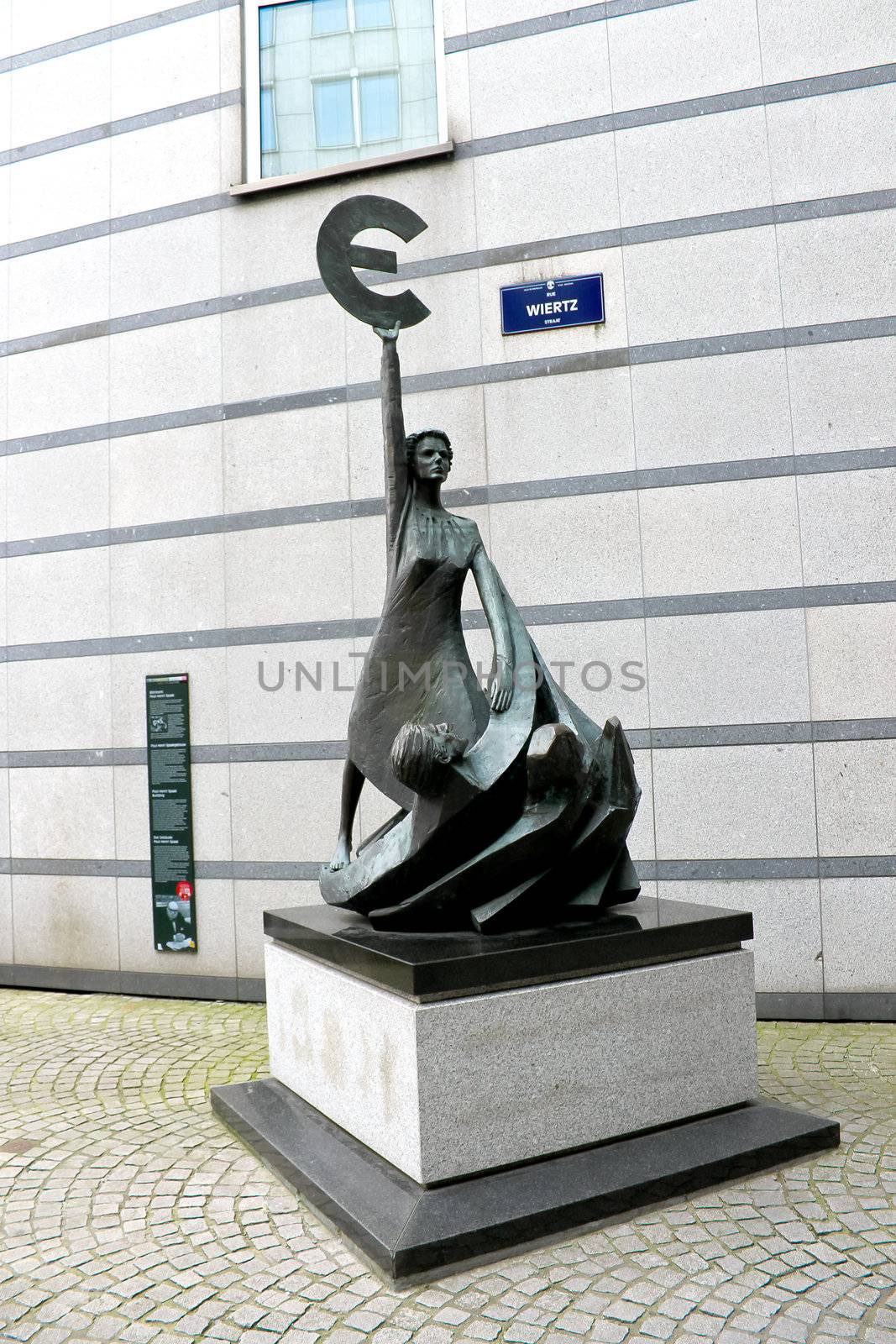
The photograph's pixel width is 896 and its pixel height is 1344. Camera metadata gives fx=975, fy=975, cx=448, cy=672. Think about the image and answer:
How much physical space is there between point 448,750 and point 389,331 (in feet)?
6.41

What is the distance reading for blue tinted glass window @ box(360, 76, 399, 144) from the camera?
23.0 feet

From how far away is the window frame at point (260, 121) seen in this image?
21.7 feet

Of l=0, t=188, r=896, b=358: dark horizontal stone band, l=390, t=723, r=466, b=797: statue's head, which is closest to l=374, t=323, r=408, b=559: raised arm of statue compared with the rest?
l=390, t=723, r=466, b=797: statue's head

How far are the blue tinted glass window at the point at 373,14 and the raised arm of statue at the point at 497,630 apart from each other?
197 inches

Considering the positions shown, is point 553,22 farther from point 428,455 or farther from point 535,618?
point 428,455

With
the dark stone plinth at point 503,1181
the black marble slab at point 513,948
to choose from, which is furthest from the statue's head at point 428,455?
the dark stone plinth at point 503,1181

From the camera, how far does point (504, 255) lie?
6.48m

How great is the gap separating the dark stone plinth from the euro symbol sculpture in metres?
3.36

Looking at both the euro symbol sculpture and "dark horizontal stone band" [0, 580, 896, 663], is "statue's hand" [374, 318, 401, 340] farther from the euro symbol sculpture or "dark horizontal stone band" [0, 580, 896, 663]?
"dark horizontal stone band" [0, 580, 896, 663]

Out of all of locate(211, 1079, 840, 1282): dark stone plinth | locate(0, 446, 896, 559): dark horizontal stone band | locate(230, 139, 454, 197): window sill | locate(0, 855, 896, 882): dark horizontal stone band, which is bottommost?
locate(211, 1079, 840, 1282): dark stone plinth

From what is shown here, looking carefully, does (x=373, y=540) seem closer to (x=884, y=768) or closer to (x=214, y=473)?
(x=214, y=473)

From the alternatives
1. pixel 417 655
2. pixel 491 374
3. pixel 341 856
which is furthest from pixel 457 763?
pixel 491 374

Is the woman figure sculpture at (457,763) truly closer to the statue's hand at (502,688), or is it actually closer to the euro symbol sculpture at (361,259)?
the statue's hand at (502,688)

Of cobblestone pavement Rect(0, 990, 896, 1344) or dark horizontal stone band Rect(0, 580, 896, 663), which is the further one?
dark horizontal stone band Rect(0, 580, 896, 663)
